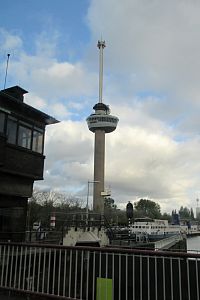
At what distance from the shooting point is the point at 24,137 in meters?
21.9

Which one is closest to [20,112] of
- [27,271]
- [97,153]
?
[27,271]

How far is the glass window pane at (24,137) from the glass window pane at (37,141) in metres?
0.47

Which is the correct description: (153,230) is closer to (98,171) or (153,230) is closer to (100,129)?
(98,171)

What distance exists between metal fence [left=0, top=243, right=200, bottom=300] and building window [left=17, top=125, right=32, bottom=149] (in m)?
11.3

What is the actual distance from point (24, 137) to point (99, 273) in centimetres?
1415

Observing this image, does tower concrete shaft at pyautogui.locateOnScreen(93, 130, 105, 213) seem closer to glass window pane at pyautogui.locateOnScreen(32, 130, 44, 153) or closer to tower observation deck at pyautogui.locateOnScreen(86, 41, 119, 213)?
tower observation deck at pyautogui.locateOnScreen(86, 41, 119, 213)

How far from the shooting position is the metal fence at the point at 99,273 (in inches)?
322

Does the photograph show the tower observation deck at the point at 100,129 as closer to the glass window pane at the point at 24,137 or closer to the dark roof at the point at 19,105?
the dark roof at the point at 19,105

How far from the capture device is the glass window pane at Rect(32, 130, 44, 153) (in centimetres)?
2270

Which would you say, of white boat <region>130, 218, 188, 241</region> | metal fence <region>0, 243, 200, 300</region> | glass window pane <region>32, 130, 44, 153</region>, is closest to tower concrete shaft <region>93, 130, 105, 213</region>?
white boat <region>130, 218, 188, 241</region>

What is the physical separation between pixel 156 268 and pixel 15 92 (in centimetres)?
1720

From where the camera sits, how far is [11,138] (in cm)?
2078

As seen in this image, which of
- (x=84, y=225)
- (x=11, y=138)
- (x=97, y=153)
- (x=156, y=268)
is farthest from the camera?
(x=97, y=153)

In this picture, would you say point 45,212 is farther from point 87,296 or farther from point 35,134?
point 87,296
